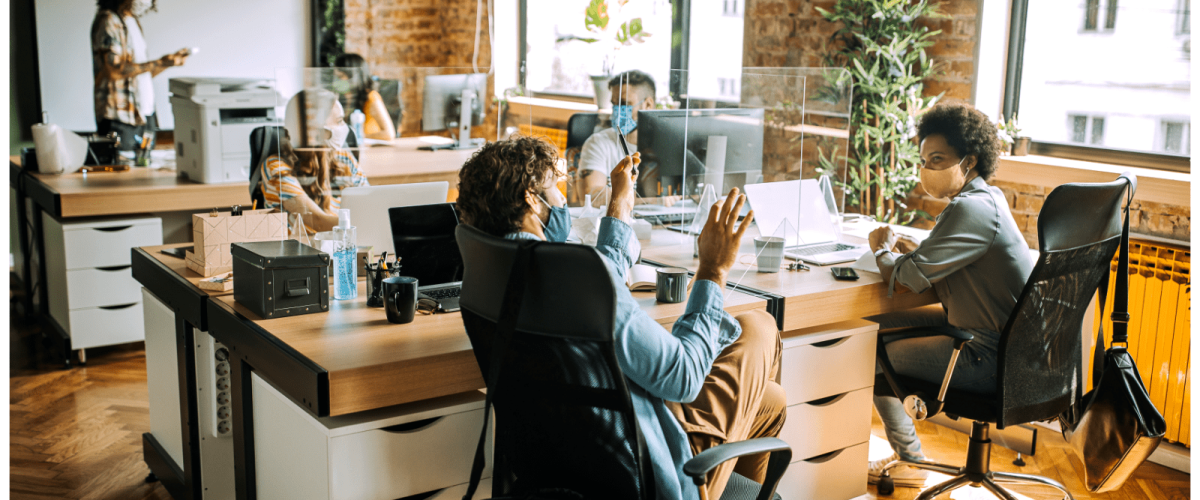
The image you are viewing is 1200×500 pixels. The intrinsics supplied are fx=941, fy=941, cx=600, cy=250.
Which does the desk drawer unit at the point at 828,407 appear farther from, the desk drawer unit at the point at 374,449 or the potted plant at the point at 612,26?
the potted plant at the point at 612,26

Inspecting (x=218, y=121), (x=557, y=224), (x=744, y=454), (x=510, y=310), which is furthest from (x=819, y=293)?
(x=218, y=121)

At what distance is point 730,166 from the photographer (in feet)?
9.69

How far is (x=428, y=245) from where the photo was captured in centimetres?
239

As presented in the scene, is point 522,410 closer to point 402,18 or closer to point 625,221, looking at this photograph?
point 625,221

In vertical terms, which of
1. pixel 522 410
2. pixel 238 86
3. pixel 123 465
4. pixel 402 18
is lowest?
pixel 123 465

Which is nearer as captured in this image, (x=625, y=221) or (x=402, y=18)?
(x=625, y=221)

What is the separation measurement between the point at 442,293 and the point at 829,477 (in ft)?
3.74

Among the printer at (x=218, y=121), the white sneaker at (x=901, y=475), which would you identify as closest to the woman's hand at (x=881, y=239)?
the white sneaker at (x=901, y=475)

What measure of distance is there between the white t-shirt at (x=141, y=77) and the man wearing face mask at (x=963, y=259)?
4.30m

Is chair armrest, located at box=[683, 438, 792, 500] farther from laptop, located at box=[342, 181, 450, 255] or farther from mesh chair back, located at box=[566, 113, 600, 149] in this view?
mesh chair back, located at box=[566, 113, 600, 149]

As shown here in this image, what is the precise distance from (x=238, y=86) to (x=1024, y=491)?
3.34m

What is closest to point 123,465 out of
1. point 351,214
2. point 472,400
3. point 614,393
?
point 351,214

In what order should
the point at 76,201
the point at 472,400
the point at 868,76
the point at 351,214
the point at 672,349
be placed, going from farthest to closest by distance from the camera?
1. the point at 868,76
2. the point at 76,201
3. the point at 351,214
4. the point at 472,400
5. the point at 672,349

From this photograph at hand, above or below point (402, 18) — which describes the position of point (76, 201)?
below
